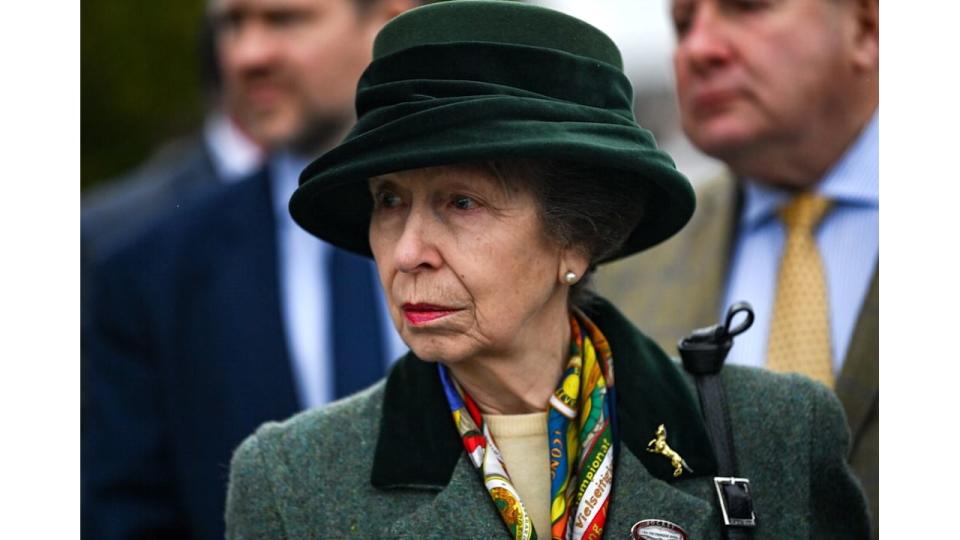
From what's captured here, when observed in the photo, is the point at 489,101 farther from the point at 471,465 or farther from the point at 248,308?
the point at 248,308

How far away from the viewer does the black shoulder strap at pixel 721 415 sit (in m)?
3.29

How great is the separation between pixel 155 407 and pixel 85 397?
194mm

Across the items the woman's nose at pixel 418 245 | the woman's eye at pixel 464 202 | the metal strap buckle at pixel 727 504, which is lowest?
the metal strap buckle at pixel 727 504

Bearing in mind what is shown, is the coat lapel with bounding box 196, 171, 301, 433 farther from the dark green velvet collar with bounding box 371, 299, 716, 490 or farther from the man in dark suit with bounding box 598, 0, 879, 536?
the man in dark suit with bounding box 598, 0, 879, 536

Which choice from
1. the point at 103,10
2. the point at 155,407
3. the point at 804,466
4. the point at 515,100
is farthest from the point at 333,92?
the point at 804,466

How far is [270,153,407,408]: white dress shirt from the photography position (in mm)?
4234

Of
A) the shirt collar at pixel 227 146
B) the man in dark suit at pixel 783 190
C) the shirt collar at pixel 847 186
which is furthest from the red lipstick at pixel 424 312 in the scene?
the shirt collar at pixel 227 146

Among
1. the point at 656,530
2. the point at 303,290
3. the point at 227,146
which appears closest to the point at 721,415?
the point at 656,530

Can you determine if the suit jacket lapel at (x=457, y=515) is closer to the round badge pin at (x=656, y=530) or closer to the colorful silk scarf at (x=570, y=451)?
the colorful silk scarf at (x=570, y=451)

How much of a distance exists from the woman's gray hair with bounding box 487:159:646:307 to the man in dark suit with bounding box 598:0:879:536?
55cm

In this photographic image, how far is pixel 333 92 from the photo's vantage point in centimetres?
416

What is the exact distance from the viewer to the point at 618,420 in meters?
3.36

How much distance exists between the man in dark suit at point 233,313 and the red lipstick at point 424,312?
968 millimetres

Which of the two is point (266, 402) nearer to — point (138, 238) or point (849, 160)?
point (138, 238)
